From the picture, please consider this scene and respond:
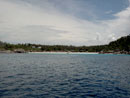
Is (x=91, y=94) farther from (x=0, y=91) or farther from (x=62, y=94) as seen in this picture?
(x=0, y=91)

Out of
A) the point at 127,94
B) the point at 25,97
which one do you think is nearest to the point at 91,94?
the point at 127,94

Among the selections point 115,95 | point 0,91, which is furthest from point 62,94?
point 0,91

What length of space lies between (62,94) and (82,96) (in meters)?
2.98

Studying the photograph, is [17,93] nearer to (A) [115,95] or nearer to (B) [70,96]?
(B) [70,96]

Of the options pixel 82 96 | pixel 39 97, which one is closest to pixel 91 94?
pixel 82 96

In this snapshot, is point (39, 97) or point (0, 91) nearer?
point (39, 97)

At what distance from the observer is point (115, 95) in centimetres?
1908

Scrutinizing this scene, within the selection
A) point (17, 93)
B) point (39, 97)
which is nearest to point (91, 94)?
point (39, 97)

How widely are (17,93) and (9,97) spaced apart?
1.68 m

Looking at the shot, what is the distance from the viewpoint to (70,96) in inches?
711

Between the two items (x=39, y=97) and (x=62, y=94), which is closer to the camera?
(x=39, y=97)

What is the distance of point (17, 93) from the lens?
742 inches

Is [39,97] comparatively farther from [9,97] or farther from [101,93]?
[101,93]

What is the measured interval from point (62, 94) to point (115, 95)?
8121 mm
